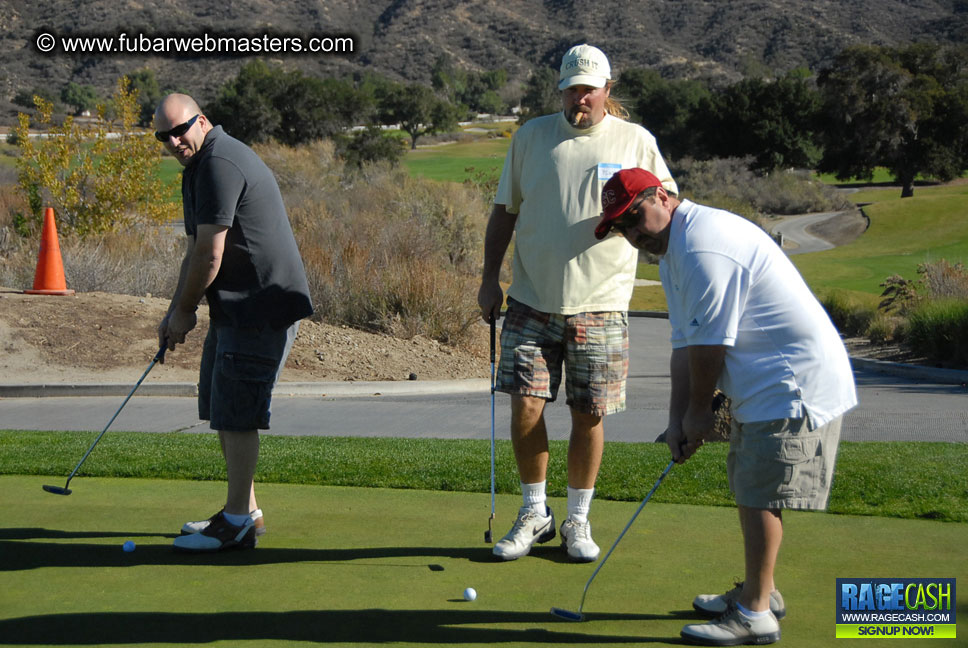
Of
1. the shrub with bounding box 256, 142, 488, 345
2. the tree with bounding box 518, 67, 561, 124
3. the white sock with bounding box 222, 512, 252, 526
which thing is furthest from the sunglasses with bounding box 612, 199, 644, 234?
the tree with bounding box 518, 67, 561, 124

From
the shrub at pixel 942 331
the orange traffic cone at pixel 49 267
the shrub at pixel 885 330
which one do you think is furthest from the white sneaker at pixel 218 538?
the shrub at pixel 885 330

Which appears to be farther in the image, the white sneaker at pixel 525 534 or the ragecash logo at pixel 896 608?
the white sneaker at pixel 525 534

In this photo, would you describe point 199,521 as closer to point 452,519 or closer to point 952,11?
point 452,519

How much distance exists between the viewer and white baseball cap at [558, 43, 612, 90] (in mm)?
4531

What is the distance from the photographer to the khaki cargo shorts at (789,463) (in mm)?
3426

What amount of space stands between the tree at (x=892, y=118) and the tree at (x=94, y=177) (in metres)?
52.5

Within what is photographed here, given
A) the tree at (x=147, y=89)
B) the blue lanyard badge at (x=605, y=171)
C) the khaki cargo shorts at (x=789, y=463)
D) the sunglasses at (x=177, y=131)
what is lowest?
the khaki cargo shorts at (x=789, y=463)

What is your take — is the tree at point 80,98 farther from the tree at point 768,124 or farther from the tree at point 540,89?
the tree at point 768,124

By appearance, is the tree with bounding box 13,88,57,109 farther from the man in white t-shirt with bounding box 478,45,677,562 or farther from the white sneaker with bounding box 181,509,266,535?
the man in white t-shirt with bounding box 478,45,677,562

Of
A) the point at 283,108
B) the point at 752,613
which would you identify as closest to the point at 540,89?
the point at 283,108

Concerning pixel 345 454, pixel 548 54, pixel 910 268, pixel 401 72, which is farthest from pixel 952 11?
pixel 345 454

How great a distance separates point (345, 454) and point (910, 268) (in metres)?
30.6

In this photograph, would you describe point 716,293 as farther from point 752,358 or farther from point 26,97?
point 26,97

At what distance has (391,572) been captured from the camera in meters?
4.22
